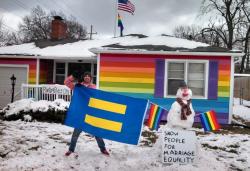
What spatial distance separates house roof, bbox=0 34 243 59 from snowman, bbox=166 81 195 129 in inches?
243

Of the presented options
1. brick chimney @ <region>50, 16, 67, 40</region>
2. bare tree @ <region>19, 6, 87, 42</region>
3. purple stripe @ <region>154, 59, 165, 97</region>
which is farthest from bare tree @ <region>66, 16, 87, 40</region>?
purple stripe @ <region>154, 59, 165, 97</region>

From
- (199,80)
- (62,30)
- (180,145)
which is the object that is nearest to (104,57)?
(199,80)

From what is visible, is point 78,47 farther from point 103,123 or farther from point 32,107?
point 103,123

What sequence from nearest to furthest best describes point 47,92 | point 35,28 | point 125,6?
1. point 47,92
2. point 125,6
3. point 35,28

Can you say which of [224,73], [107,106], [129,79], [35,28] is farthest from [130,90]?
[35,28]

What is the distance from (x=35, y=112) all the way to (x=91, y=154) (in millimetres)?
5362

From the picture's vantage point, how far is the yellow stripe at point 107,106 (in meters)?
6.32

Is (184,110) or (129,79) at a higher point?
(129,79)

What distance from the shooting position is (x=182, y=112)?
628 centimetres

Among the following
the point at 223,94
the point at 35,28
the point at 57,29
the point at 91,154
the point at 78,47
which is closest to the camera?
the point at 91,154

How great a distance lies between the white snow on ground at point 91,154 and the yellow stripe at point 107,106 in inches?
39.8

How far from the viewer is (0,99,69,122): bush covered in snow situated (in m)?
11.1

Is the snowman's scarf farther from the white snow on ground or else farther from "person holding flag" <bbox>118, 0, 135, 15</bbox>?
"person holding flag" <bbox>118, 0, 135, 15</bbox>

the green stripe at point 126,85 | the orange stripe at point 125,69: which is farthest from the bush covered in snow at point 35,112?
the orange stripe at point 125,69
